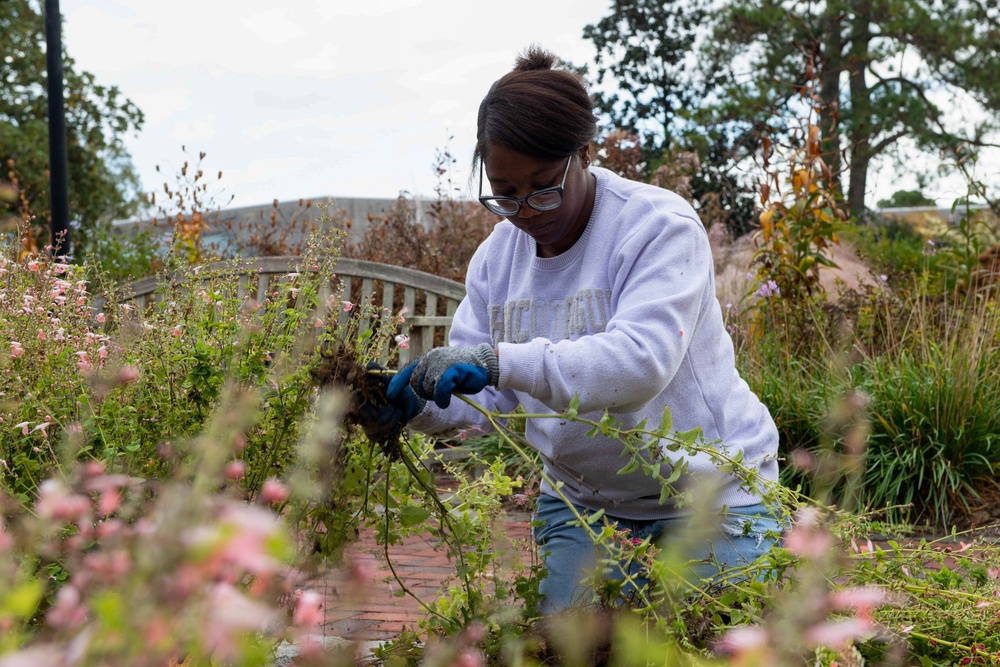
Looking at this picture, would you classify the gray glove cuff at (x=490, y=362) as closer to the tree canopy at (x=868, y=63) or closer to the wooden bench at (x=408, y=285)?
the wooden bench at (x=408, y=285)

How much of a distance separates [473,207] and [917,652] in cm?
794

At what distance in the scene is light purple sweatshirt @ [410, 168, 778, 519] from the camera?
197cm

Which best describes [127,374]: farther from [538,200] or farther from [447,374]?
[538,200]

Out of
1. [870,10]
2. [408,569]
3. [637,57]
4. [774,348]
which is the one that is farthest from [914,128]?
[408,569]

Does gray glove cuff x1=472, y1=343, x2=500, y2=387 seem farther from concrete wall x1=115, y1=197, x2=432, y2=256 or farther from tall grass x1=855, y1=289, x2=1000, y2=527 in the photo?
concrete wall x1=115, y1=197, x2=432, y2=256

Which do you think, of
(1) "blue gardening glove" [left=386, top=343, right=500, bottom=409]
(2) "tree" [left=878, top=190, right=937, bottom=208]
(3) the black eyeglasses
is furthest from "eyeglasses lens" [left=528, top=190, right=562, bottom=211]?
(2) "tree" [left=878, top=190, right=937, bottom=208]

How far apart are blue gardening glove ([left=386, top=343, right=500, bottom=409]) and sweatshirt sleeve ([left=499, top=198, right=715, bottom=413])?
0.11 feet

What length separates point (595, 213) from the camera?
2564mm

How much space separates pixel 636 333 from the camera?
203 centimetres

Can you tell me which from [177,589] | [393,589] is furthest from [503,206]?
[177,589]

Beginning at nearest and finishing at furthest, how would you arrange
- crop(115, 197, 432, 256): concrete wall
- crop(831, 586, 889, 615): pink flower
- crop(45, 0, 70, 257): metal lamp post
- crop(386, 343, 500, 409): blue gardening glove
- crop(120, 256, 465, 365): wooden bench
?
crop(831, 586, 889, 615): pink flower, crop(386, 343, 500, 409): blue gardening glove, crop(120, 256, 465, 365): wooden bench, crop(45, 0, 70, 257): metal lamp post, crop(115, 197, 432, 256): concrete wall

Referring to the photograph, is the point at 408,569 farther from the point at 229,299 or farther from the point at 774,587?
the point at 774,587

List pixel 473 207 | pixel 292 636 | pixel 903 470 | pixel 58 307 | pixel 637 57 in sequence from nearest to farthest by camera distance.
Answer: pixel 292 636 < pixel 58 307 < pixel 903 470 < pixel 473 207 < pixel 637 57

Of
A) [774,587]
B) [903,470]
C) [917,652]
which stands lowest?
[903,470]
